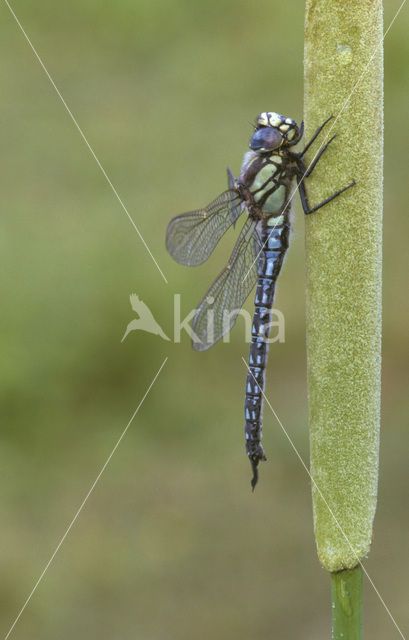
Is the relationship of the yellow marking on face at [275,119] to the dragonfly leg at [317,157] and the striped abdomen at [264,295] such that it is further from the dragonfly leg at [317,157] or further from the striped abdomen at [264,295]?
the dragonfly leg at [317,157]

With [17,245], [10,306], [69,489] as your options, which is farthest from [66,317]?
[69,489]

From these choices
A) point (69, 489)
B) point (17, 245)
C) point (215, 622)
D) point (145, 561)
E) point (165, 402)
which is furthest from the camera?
point (17, 245)

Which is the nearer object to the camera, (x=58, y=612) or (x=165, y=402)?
(x=58, y=612)

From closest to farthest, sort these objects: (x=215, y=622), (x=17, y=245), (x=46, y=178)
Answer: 1. (x=215, y=622)
2. (x=17, y=245)
3. (x=46, y=178)

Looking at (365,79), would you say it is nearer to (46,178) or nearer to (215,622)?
(215,622)

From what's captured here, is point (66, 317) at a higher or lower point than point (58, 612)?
higher

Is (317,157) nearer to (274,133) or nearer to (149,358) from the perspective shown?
(274,133)

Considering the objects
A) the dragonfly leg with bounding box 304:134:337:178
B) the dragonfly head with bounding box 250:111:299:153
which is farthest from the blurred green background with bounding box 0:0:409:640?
the dragonfly leg with bounding box 304:134:337:178
